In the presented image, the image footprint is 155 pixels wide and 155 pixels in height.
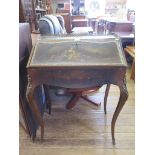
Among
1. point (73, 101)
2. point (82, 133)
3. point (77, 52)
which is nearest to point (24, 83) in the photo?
point (77, 52)

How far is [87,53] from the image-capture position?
142 cm

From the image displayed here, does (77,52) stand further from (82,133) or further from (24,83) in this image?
(82,133)

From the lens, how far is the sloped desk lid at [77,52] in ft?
4.45

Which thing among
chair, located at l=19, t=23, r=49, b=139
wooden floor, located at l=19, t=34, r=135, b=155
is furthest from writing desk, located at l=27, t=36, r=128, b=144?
wooden floor, located at l=19, t=34, r=135, b=155

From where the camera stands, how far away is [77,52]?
1.43 metres

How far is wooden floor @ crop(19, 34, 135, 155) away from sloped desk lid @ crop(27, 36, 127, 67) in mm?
733

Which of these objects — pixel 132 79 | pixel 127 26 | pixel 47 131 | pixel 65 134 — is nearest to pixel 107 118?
pixel 65 134

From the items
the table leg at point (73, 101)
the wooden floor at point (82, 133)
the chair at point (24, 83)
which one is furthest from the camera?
the table leg at point (73, 101)

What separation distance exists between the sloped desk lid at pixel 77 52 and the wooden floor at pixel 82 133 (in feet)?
2.41

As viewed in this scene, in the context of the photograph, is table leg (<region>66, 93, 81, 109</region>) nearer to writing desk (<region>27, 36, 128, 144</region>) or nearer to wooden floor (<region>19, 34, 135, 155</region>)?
wooden floor (<region>19, 34, 135, 155</region>)

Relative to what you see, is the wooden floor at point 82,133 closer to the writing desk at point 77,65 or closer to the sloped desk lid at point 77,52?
the writing desk at point 77,65

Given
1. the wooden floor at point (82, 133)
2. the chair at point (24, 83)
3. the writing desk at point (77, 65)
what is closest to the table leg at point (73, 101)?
the wooden floor at point (82, 133)

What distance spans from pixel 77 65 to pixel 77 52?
0.13 m
